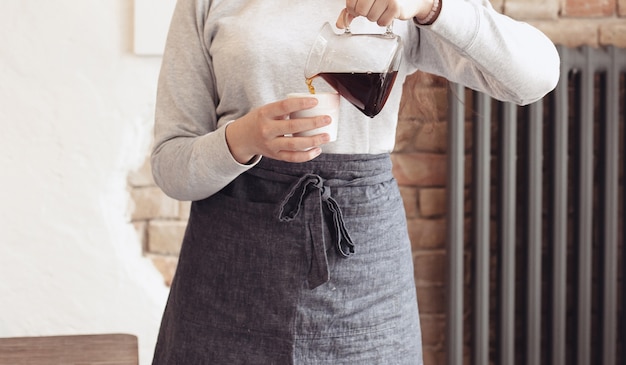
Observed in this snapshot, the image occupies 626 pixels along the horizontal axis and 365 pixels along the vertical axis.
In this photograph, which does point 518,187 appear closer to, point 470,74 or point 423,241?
point 423,241

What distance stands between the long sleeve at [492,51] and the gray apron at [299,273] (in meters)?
0.19

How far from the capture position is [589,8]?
A: 6.75ft

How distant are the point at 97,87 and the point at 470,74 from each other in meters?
0.98

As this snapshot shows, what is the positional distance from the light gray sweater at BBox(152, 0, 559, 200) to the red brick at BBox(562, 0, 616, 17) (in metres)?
0.89

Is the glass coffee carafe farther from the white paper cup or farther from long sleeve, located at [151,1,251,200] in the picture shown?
long sleeve, located at [151,1,251,200]

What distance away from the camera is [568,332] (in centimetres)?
210

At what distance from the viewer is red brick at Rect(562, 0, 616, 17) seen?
6.73 ft

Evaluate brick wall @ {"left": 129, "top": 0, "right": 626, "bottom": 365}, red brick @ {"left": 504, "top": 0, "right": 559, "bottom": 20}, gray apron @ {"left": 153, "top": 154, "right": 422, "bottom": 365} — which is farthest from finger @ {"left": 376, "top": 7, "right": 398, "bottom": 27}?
red brick @ {"left": 504, "top": 0, "right": 559, "bottom": 20}

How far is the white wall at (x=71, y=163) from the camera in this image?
1.87m

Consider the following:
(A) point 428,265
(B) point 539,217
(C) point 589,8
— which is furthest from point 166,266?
(C) point 589,8

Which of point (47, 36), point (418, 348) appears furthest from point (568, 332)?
point (47, 36)

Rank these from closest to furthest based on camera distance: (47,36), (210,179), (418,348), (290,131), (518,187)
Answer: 1. (290,131)
2. (210,179)
3. (418,348)
4. (47,36)
5. (518,187)

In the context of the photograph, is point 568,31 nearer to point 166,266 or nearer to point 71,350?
point 166,266

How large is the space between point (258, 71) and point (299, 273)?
0.31m
